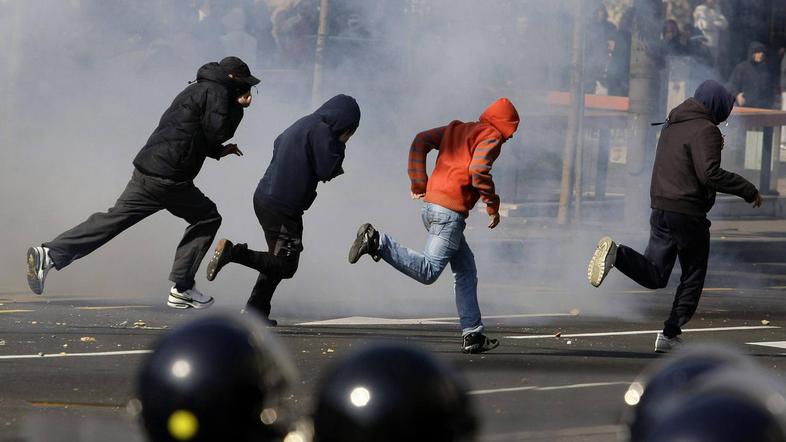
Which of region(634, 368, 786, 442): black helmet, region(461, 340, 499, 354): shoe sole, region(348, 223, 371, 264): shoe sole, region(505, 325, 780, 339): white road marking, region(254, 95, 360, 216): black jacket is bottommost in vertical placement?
region(505, 325, 780, 339): white road marking

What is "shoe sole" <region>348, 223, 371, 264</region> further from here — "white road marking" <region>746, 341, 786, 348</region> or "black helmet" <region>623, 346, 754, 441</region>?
"black helmet" <region>623, 346, 754, 441</region>

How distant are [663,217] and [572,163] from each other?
8367 millimetres

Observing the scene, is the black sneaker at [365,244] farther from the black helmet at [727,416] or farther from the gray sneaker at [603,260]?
the black helmet at [727,416]

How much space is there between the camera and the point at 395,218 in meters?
14.4

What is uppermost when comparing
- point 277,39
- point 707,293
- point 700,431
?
point 277,39

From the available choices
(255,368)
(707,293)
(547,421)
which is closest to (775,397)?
(255,368)

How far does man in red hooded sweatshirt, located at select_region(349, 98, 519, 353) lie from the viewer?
8242 mm

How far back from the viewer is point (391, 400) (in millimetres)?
4496

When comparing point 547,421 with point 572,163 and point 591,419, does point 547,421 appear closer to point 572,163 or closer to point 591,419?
point 591,419

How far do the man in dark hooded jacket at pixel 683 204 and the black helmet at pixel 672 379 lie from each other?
3846mm

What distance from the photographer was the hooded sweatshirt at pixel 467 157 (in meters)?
8.21

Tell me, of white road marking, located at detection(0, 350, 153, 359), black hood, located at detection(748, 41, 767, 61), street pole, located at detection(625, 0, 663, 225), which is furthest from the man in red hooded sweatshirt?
black hood, located at detection(748, 41, 767, 61)

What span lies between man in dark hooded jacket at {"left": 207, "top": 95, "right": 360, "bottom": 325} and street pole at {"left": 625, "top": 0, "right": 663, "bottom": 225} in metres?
7.88

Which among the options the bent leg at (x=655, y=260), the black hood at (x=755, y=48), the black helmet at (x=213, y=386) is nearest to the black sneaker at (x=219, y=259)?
the bent leg at (x=655, y=260)
